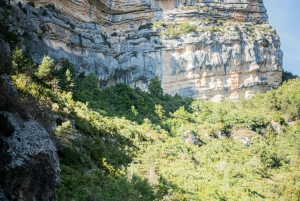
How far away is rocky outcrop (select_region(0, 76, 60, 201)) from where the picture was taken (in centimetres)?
764

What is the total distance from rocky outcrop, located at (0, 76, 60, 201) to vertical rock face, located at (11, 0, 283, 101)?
127 feet

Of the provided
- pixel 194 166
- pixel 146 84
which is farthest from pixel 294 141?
pixel 146 84

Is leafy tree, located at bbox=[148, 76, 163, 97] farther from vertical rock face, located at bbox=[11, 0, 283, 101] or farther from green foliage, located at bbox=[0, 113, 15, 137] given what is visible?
green foliage, located at bbox=[0, 113, 15, 137]

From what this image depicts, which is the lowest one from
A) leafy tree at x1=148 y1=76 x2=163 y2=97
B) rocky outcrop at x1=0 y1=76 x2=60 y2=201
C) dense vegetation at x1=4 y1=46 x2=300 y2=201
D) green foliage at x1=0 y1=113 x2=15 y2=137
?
dense vegetation at x1=4 y1=46 x2=300 y2=201

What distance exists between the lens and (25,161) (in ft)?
26.3

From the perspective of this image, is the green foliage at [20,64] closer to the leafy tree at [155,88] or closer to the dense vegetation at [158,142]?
the dense vegetation at [158,142]

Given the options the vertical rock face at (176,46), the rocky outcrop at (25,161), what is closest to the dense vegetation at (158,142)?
the rocky outcrop at (25,161)

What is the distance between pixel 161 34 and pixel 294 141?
95.5 ft

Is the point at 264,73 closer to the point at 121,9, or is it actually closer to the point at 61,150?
the point at 121,9

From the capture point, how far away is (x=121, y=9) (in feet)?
195

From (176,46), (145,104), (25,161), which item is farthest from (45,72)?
(176,46)

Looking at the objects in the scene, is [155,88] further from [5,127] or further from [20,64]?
[5,127]

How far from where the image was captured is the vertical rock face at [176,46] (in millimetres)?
51281

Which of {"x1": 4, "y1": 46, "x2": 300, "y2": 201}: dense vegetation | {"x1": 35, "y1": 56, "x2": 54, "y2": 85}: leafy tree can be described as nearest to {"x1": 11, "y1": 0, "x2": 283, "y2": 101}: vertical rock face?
{"x1": 4, "y1": 46, "x2": 300, "y2": 201}: dense vegetation
